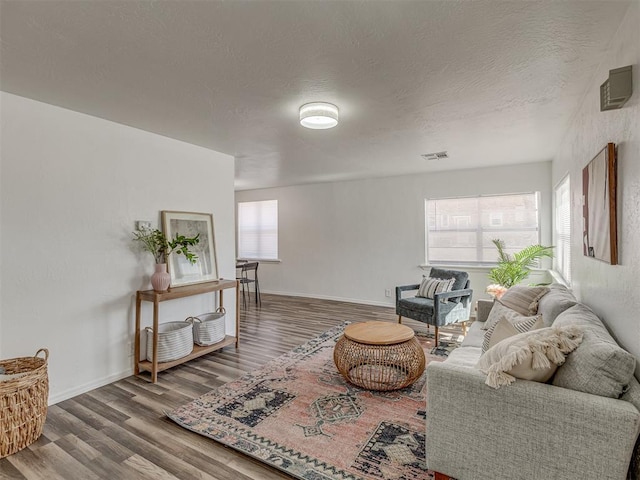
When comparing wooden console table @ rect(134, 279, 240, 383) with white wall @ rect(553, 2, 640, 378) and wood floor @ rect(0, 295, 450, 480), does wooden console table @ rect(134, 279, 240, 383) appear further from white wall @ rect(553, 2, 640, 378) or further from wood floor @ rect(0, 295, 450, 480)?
white wall @ rect(553, 2, 640, 378)

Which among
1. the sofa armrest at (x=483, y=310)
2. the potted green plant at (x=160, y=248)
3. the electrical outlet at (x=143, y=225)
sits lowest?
the sofa armrest at (x=483, y=310)

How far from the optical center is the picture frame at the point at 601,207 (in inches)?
65.1

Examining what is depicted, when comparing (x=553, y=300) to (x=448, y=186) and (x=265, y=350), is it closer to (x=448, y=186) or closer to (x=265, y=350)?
(x=265, y=350)

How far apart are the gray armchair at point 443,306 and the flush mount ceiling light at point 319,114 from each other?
2.33 m

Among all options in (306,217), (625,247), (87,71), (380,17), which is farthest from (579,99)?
(306,217)

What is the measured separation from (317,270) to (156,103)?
4.47 meters

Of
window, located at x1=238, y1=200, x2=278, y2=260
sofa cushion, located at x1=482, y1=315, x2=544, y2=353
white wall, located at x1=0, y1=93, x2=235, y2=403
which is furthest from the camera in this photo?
window, located at x1=238, y1=200, x2=278, y2=260

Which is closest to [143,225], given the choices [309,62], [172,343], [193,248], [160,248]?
[160,248]

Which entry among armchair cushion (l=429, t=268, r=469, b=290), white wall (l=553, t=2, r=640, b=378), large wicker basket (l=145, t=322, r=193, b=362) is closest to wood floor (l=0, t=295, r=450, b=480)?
large wicker basket (l=145, t=322, r=193, b=362)

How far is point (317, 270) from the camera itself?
6.43m

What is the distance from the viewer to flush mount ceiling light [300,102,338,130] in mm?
2471

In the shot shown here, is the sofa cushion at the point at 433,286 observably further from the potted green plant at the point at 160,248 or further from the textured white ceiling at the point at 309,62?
the potted green plant at the point at 160,248

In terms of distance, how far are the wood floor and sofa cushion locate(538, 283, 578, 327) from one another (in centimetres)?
203

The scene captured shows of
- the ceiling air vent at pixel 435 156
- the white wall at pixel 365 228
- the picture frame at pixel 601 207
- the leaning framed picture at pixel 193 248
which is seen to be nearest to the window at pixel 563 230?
the white wall at pixel 365 228
